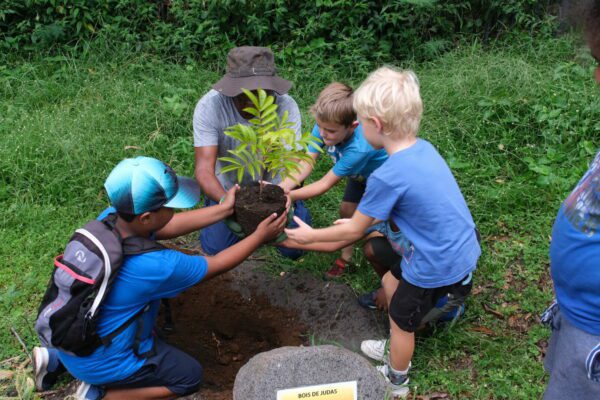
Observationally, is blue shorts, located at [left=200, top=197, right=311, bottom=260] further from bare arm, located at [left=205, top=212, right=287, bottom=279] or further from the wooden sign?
the wooden sign

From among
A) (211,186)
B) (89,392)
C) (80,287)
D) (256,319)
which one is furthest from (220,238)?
(80,287)

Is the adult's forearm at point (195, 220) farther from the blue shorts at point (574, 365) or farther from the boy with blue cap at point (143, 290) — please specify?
the blue shorts at point (574, 365)

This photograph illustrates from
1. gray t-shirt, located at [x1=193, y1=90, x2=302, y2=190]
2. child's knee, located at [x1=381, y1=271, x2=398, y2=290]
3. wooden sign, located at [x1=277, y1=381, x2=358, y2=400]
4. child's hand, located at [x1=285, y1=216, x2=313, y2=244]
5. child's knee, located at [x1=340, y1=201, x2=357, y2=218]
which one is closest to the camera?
wooden sign, located at [x1=277, y1=381, x2=358, y2=400]

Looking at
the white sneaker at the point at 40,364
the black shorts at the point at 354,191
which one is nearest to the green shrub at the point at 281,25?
the black shorts at the point at 354,191

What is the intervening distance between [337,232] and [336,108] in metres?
0.72

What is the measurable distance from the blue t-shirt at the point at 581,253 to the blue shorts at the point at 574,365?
0.13 feet

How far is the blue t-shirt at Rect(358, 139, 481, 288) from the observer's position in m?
2.42

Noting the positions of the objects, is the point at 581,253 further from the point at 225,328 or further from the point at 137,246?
the point at 225,328

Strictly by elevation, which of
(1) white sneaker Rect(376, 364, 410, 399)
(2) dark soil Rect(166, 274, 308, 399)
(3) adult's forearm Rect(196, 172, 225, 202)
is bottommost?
(2) dark soil Rect(166, 274, 308, 399)

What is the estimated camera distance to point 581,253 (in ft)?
6.00

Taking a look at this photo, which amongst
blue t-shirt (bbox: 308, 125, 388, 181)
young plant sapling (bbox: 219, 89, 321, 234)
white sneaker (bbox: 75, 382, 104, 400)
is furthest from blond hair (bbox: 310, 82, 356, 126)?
white sneaker (bbox: 75, 382, 104, 400)

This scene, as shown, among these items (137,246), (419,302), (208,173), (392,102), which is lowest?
(419,302)

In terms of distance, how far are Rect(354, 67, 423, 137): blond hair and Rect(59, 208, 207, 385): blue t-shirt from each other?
3.60ft

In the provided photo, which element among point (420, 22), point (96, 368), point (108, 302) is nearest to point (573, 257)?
point (108, 302)
